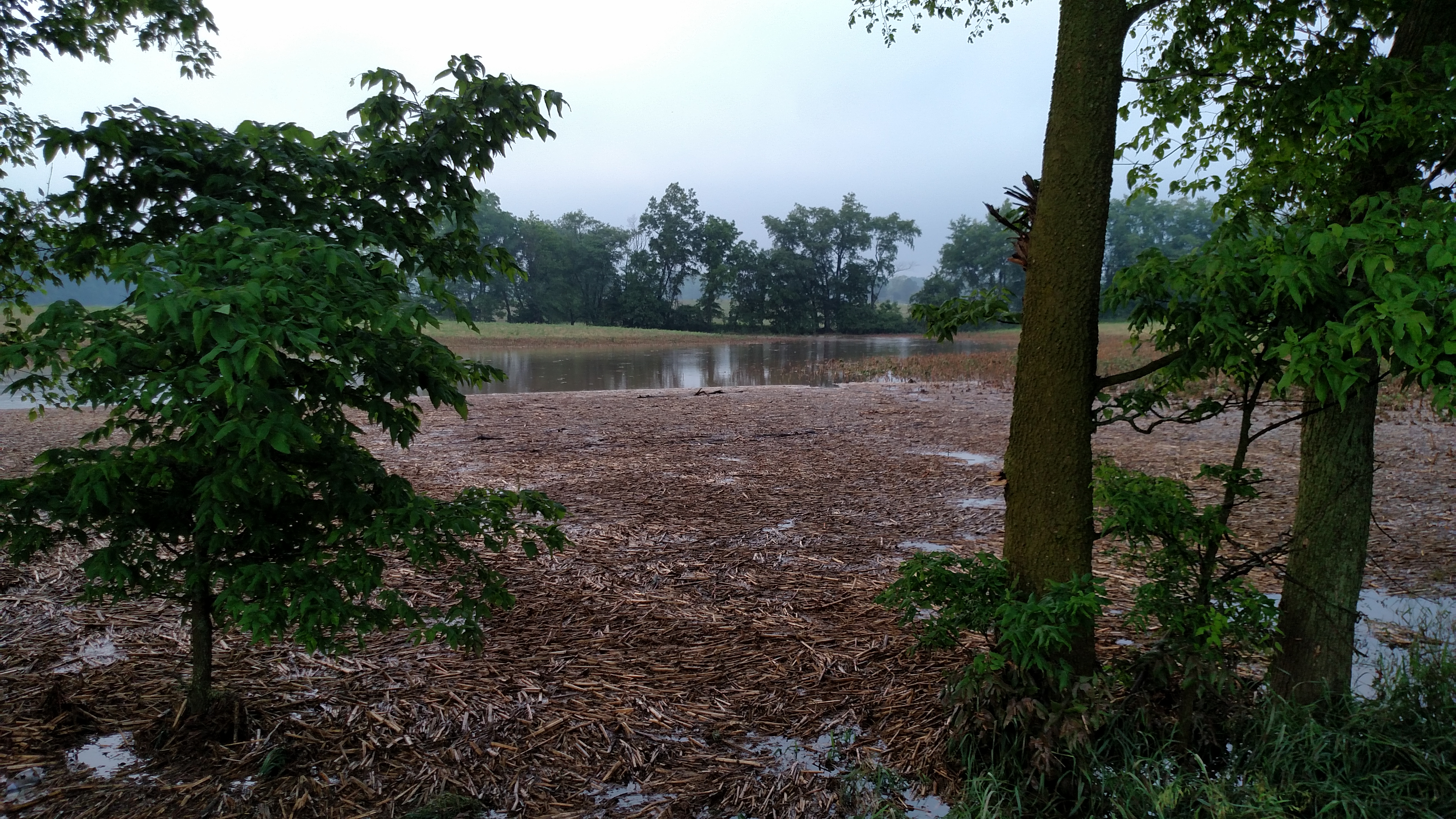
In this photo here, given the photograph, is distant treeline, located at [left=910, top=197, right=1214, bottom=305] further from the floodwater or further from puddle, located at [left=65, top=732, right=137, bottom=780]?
puddle, located at [left=65, top=732, right=137, bottom=780]

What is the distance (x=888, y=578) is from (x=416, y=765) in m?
3.32

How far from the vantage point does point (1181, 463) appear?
912 centimetres

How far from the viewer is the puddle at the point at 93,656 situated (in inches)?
159

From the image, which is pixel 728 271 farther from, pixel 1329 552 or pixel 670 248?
pixel 1329 552

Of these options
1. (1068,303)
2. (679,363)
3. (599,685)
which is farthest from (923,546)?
(679,363)

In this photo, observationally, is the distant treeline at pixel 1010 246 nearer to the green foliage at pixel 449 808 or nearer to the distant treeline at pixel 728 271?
the distant treeline at pixel 728 271

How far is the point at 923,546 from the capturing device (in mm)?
6328

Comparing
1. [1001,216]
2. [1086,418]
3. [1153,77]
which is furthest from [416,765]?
[1153,77]

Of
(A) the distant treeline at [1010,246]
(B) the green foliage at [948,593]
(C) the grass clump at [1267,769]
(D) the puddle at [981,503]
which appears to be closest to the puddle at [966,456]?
(D) the puddle at [981,503]

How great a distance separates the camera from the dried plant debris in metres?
3.10

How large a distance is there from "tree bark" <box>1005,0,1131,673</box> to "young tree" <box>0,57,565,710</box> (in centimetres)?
204

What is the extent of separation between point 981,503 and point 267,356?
21.8 ft

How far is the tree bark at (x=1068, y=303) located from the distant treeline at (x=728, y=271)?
235 ft

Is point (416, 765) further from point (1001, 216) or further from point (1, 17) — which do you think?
point (1, 17)
